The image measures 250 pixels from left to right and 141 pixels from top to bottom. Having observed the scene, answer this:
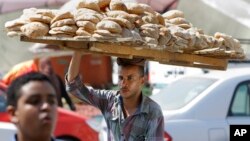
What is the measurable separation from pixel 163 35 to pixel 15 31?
737 mm

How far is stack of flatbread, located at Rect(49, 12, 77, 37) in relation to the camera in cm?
358

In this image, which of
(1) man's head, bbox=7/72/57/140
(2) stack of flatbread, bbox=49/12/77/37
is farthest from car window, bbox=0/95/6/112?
(1) man's head, bbox=7/72/57/140

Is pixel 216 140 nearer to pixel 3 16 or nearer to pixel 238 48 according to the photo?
pixel 238 48

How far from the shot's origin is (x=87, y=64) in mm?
18812

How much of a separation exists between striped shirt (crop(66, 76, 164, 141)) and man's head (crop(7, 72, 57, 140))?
145cm

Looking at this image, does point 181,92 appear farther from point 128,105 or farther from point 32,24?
point 32,24

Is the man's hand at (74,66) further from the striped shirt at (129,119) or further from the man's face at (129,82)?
the man's face at (129,82)

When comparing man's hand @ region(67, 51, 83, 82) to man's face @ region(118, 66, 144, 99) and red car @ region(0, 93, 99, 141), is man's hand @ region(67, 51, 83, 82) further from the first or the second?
red car @ region(0, 93, 99, 141)

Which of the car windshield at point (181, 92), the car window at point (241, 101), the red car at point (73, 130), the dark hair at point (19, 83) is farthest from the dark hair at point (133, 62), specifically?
the red car at point (73, 130)

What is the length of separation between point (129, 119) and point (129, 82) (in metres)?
0.20

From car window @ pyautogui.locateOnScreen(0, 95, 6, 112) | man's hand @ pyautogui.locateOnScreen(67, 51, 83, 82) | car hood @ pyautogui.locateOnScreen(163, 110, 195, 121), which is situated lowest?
car window @ pyautogui.locateOnScreen(0, 95, 6, 112)

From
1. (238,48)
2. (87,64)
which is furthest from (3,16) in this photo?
(238,48)

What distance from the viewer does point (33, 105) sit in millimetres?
2637

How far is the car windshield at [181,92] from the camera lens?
24.6ft
